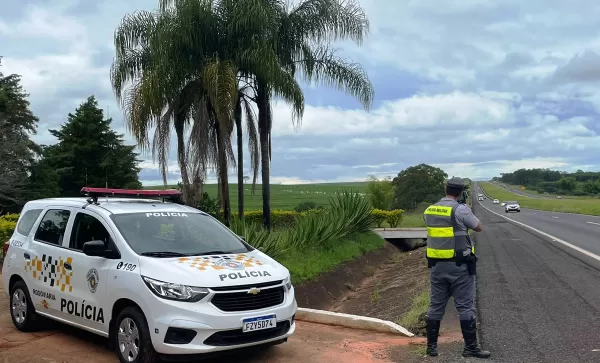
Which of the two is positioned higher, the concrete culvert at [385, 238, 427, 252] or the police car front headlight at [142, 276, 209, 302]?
the police car front headlight at [142, 276, 209, 302]

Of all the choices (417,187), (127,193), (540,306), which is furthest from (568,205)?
(127,193)

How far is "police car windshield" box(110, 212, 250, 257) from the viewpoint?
253 inches

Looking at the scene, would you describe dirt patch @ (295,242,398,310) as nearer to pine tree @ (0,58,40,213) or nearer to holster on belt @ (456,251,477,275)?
holster on belt @ (456,251,477,275)

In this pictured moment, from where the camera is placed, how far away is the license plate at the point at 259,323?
5.76m

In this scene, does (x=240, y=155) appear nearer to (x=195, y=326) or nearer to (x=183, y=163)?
(x=183, y=163)

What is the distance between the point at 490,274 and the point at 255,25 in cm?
871

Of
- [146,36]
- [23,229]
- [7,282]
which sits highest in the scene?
[146,36]

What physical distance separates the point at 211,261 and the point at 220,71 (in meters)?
9.71

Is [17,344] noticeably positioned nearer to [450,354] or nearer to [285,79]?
[450,354]

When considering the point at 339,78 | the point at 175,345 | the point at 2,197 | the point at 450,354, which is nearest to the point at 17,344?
the point at 175,345

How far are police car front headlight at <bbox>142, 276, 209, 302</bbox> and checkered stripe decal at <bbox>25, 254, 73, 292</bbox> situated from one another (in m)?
1.71

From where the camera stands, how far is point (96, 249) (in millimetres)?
6195

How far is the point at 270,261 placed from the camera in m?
6.62

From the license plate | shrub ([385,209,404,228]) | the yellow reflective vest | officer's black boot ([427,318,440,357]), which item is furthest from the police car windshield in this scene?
shrub ([385,209,404,228])
